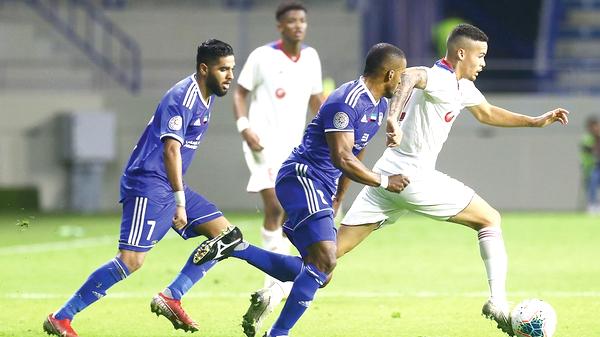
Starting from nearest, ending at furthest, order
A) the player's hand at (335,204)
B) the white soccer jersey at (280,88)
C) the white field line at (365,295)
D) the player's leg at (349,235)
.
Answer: the player's hand at (335,204), the player's leg at (349,235), the white field line at (365,295), the white soccer jersey at (280,88)

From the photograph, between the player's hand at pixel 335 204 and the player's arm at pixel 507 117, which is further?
the player's arm at pixel 507 117

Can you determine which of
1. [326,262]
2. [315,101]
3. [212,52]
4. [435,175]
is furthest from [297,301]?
[315,101]

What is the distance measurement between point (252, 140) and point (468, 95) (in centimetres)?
236

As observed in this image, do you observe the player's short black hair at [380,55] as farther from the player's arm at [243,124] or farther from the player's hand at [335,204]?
the player's arm at [243,124]

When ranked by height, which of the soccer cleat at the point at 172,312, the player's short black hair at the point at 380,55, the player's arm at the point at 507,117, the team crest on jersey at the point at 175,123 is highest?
the player's short black hair at the point at 380,55

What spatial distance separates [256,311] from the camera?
8445 mm

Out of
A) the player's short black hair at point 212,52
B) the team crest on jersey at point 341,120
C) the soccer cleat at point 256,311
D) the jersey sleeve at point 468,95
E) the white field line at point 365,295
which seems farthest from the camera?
the white field line at point 365,295

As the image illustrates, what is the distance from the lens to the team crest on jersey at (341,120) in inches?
317

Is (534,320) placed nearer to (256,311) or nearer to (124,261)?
(256,311)

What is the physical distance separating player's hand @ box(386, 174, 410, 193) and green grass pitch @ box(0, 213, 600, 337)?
4.38ft

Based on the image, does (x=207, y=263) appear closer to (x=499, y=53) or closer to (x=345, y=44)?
(x=345, y=44)

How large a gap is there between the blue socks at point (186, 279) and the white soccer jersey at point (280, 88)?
268cm

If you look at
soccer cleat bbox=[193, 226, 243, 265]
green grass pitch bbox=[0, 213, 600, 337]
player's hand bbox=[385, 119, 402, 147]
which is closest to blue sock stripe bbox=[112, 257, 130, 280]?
soccer cleat bbox=[193, 226, 243, 265]

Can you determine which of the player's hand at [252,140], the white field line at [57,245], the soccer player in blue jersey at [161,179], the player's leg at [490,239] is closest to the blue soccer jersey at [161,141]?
the soccer player in blue jersey at [161,179]
